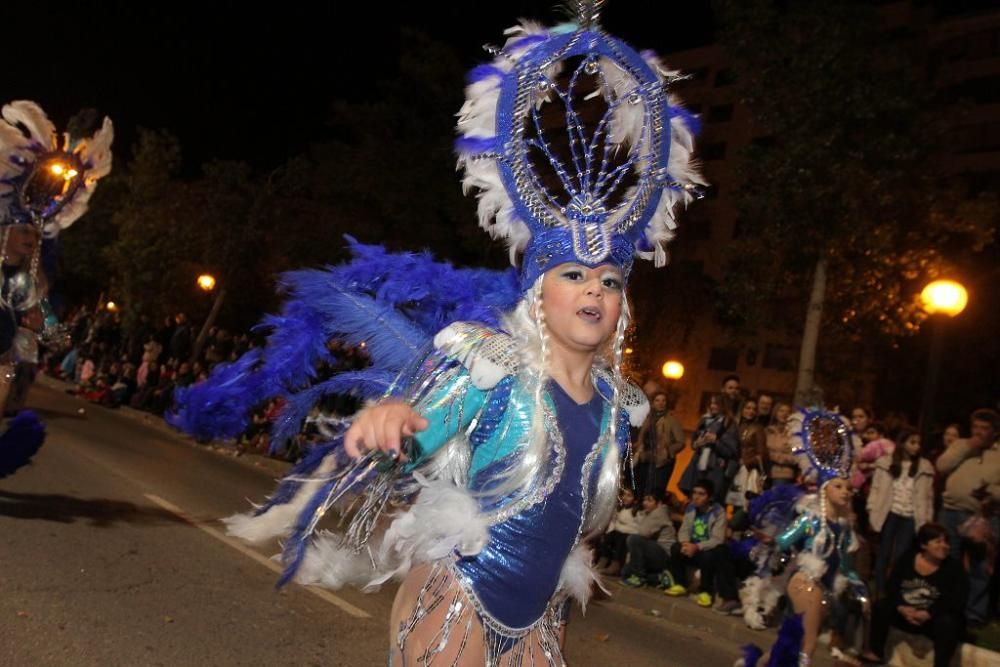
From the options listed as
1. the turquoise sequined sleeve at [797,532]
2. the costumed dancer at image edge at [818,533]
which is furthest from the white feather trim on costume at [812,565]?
the turquoise sequined sleeve at [797,532]

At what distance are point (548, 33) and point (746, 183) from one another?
13.2 m

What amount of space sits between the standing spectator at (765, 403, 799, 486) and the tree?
485 cm

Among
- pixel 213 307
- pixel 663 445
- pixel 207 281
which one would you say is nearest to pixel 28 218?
pixel 663 445

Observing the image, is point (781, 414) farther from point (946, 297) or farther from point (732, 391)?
point (946, 297)

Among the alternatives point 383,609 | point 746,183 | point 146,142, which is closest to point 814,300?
point 746,183

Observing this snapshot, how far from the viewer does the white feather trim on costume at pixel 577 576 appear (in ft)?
9.08

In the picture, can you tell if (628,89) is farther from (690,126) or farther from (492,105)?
(492,105)

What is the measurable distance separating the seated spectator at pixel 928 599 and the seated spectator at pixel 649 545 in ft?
7.82

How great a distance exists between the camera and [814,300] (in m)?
15.1

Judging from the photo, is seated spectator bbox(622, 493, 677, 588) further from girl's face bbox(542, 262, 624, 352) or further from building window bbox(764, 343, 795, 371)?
building window bbox(764, 343, 795, 371)

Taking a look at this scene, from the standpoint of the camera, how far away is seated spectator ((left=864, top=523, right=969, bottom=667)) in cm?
701

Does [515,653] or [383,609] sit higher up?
[515,653]

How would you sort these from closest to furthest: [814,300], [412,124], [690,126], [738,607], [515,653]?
[515,653] < [690,126] < [738,607] < [814,300] < [412,124]

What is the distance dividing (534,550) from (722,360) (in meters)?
40.9
